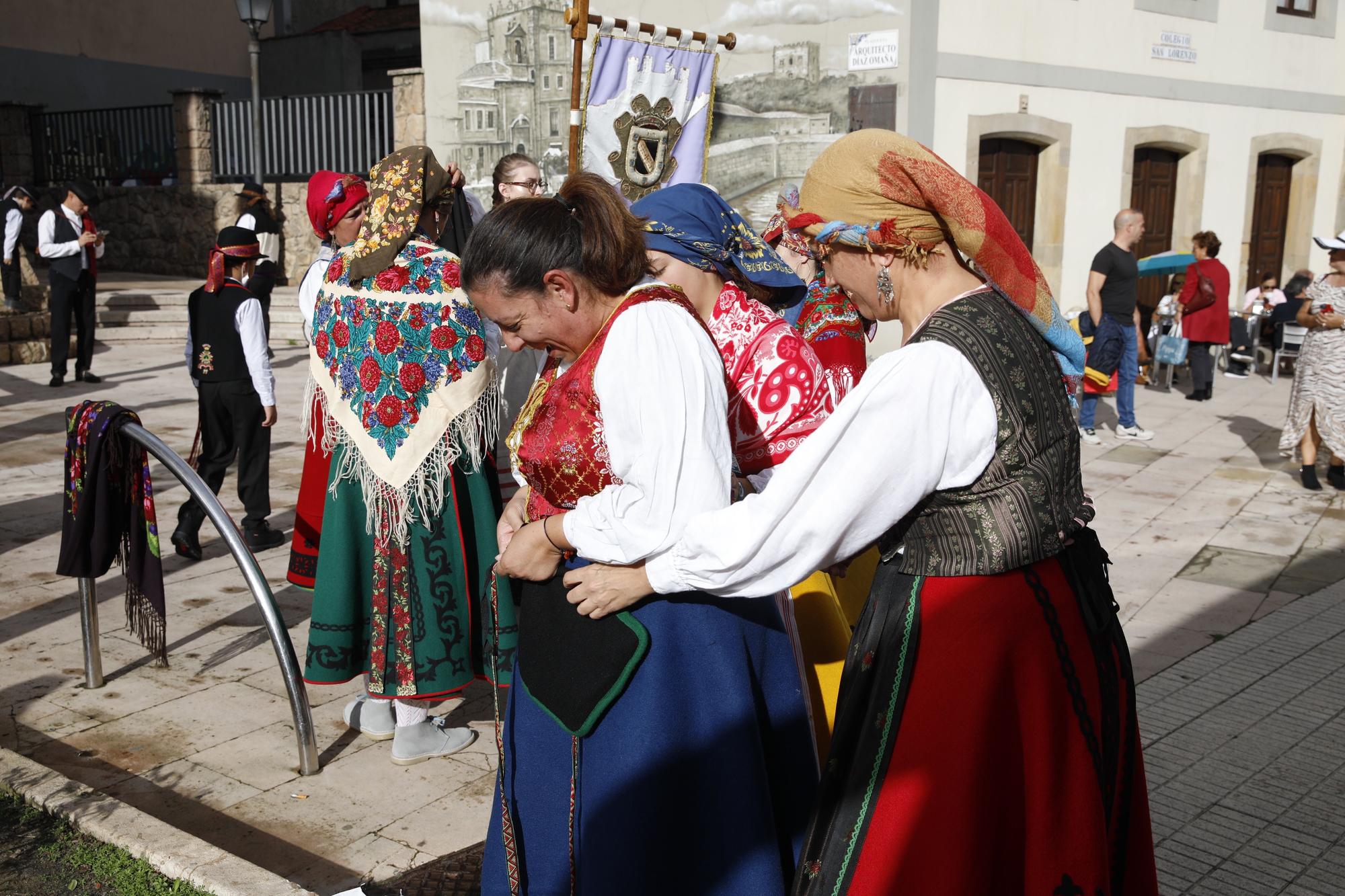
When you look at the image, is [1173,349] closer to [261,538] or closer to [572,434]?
[261,538]

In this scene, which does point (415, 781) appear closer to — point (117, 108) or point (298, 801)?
point (298, 801)

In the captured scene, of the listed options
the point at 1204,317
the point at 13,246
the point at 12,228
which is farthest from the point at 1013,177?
the point at 13,246

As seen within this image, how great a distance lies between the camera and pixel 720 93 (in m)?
12.5

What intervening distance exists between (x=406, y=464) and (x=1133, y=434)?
25.8 ft

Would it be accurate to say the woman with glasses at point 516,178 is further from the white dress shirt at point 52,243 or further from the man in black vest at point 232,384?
the white dress shirt at point 52,243

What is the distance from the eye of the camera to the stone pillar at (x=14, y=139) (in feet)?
60.5

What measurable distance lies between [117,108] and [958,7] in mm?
13142

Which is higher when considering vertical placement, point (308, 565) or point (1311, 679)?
point (308, 565)

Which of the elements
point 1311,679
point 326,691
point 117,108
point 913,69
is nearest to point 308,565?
point 326,691

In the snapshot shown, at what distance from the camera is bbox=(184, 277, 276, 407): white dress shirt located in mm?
5848

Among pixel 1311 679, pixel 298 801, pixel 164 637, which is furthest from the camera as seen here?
pixel 1311 679

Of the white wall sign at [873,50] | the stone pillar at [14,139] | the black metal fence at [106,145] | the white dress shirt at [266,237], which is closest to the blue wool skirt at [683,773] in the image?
the white dress shirt at [266,237]

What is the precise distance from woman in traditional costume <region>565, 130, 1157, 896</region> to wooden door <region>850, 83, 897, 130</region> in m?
9.96

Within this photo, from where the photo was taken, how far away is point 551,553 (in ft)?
7.48
